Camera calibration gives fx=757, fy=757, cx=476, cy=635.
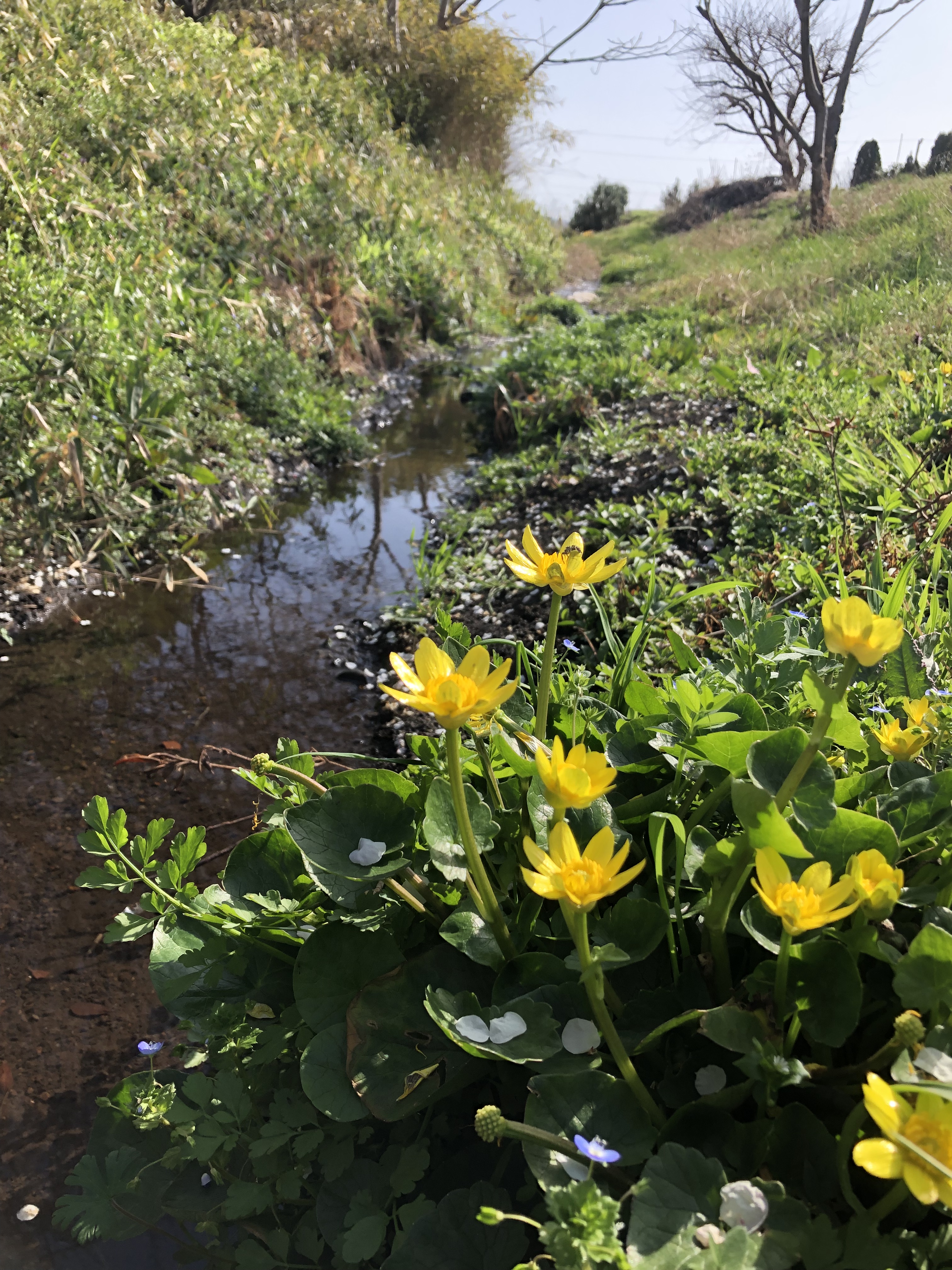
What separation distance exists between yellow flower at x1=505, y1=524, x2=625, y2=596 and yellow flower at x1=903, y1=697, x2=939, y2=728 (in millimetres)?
422

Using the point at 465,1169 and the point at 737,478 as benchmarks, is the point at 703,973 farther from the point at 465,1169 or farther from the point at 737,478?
the point at 737,478

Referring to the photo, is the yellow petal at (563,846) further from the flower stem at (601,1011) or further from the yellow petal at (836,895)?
the yellow petal at (836,895)

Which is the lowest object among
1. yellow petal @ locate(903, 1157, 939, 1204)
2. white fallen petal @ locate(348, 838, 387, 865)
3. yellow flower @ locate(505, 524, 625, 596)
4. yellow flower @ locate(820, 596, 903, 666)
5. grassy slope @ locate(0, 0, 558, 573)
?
yellow petal @ locate(903, 1157, 939, 1204)

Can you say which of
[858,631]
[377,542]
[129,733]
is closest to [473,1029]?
[858,631]

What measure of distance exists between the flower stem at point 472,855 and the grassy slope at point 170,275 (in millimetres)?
2865

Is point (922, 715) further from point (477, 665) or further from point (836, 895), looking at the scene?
point (477, 665)

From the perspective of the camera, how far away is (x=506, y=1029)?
768 mm

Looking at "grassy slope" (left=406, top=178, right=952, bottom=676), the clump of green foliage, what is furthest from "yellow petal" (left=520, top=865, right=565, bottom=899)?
the clump of green foliage

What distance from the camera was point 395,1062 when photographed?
0.86 metres

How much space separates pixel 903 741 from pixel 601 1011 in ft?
1.69

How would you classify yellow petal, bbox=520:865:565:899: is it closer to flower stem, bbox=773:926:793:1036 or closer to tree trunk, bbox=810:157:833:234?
flower stem, bbox=773:926:793:1036

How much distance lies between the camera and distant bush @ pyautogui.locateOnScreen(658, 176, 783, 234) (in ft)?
61.7

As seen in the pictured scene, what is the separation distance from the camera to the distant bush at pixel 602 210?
25.3 m

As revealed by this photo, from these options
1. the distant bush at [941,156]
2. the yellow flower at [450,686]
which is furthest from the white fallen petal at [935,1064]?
the distant bush at [941,156]
